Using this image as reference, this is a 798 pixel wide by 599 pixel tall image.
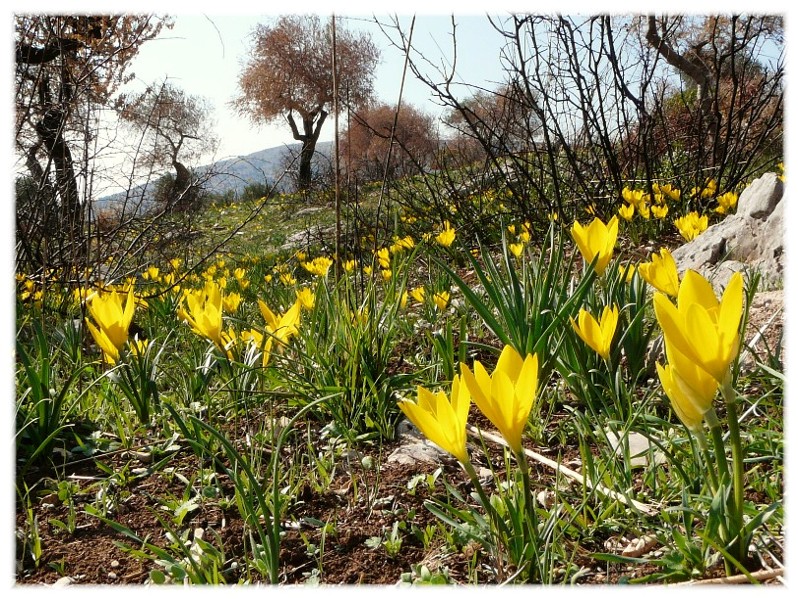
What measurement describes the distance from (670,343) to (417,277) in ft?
12.8

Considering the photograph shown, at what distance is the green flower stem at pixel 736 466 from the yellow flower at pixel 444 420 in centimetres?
36

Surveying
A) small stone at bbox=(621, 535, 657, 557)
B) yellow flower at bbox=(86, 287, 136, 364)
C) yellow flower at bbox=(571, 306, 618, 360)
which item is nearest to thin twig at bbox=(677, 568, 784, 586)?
small stone at bbox=(621, 535, 657, 557)

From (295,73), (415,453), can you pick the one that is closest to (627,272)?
(415,453)

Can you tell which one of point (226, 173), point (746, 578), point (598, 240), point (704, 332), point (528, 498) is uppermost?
point (226, 173)

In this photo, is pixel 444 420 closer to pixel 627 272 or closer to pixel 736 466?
pixel 736 466

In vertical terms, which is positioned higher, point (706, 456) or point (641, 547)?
point (706, 456)

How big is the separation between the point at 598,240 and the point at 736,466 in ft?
2.60

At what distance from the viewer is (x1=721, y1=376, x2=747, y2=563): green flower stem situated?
31.8 inches

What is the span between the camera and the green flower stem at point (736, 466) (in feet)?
2.65

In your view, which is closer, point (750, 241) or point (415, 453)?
point (415, 453)

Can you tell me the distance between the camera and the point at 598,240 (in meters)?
1.54

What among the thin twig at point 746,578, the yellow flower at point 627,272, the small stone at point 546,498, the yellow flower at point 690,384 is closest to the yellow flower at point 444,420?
the yellow flower at point 690,384

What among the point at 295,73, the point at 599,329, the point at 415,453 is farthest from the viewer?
the point at 295,73

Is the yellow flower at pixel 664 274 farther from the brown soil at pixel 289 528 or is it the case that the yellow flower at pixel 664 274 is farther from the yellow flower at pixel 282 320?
the yellow flower at pixel 282 320
